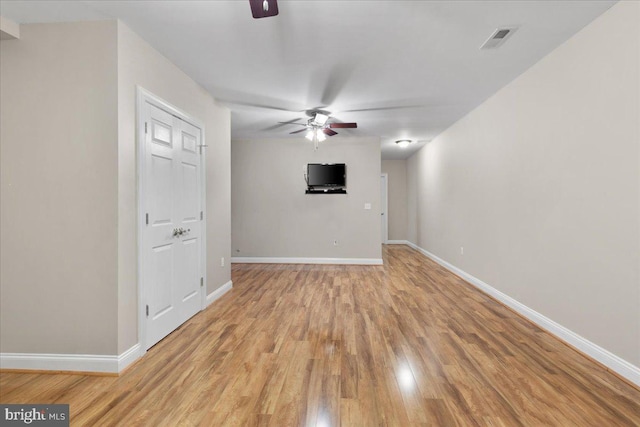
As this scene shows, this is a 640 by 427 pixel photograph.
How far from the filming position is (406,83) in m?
3.52

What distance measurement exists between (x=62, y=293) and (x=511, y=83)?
4.87 metres

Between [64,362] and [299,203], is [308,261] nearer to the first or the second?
[299,203]

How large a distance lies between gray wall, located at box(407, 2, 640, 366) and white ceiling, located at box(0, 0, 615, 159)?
25 centimetres

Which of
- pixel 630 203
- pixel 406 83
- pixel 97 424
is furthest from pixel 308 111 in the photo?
pixel 97 424

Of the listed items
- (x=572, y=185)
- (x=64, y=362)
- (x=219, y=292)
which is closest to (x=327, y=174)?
(x=219, y=292)

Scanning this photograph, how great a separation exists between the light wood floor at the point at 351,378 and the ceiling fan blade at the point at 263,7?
89.7 inches

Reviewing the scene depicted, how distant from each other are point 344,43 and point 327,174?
3653 mm

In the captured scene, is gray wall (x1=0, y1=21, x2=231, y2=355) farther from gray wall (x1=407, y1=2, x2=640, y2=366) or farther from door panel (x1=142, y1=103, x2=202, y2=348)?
gray wall (x1=407, y1=2, x2=640, y2=366)

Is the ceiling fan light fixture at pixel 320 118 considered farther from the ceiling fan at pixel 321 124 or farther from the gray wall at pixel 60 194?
the gray wall at pixel 60 194

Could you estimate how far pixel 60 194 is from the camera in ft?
7.43

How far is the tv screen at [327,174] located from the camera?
6230 mm

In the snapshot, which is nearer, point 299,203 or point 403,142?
point 299,203

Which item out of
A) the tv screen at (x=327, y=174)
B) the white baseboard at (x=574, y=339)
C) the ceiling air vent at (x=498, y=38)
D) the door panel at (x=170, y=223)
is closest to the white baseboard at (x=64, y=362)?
the door panel at (x=170, y=223)

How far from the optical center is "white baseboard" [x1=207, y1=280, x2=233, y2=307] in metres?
3.74
